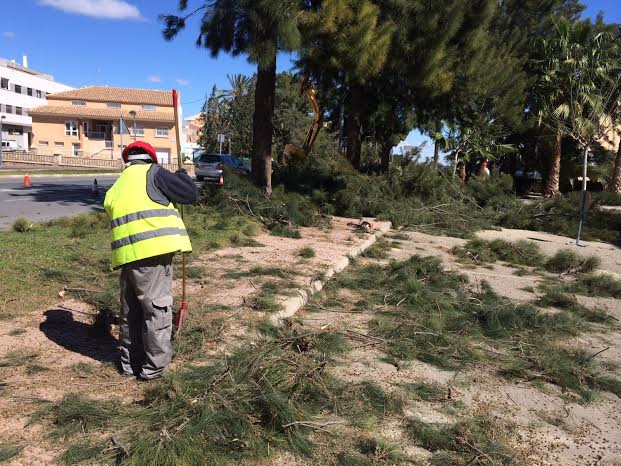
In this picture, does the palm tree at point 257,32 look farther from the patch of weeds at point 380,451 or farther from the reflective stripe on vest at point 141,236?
the patch of weeds at point 380,451

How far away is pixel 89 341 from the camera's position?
4.70 meters

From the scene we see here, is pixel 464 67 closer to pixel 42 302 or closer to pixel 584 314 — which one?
pixel 584 314

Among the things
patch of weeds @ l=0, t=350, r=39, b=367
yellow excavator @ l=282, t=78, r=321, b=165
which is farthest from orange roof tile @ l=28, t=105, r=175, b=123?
patch of weeds @ l=0, t=350, r=39, b=367

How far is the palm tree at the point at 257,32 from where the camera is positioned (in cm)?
1033

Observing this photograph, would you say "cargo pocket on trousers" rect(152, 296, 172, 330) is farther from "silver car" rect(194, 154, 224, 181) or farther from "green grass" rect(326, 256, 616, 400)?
"silver car" rect(194, 154, 224, 181)

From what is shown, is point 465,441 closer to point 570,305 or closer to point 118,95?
point 570,305

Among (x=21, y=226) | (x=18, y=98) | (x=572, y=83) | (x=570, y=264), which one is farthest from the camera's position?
(x=18, y=98)

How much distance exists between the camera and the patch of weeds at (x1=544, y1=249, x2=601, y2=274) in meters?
9.59

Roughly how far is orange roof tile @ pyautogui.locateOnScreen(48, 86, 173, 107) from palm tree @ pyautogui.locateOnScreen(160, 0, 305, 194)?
51.2 m

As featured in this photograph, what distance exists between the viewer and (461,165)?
28688mm

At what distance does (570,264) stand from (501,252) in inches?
52.2

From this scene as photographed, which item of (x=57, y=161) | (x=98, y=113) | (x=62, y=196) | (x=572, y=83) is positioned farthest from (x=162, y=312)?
(x=98, y=113)

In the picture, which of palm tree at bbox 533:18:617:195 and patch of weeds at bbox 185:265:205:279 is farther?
palm tree at bbox 533:18:617:195

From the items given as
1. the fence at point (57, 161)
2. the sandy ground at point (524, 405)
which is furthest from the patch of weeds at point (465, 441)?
the fence at point (57, 161)
